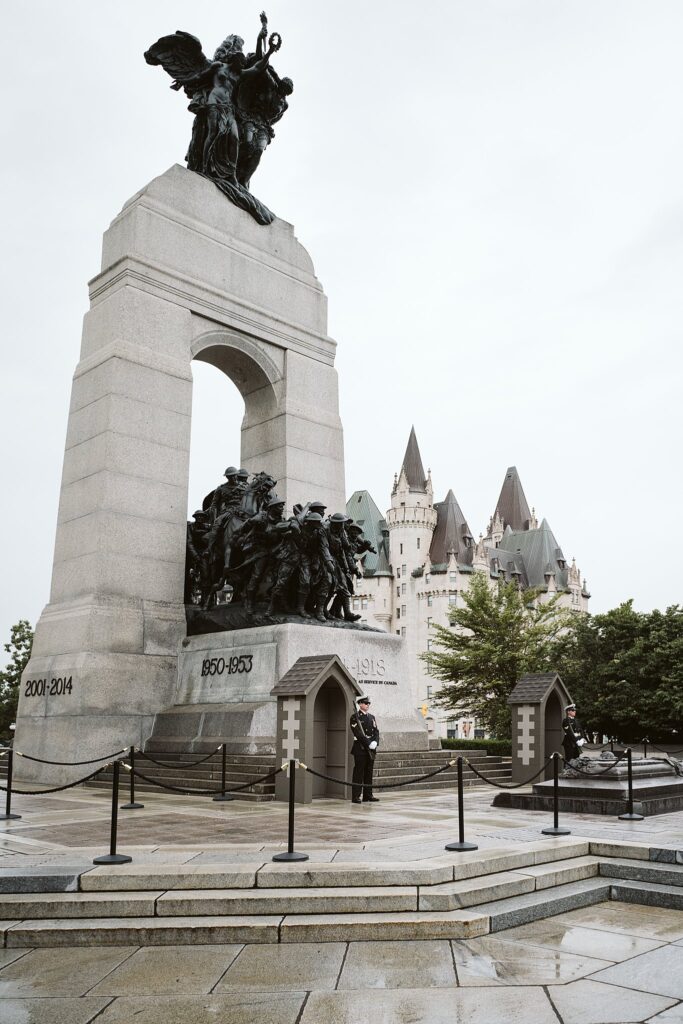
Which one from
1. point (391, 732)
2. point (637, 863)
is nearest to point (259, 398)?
point (391, 732)

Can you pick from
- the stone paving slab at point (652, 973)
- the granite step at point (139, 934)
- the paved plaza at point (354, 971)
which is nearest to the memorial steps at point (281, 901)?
the granite step at point (139, 934)

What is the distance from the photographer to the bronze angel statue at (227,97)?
25391 millimetres

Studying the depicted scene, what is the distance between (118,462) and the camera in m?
20.9

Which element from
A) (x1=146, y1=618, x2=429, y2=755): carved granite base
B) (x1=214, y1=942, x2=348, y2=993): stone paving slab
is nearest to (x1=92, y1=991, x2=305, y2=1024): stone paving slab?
(x1=214, y1=942, x2=348, y2=993): stone paving slab

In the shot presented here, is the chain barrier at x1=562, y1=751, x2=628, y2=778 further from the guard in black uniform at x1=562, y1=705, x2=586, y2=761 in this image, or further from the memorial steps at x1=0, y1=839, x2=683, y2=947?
the memorial steps at x1=0, y1=839, x2=683, y2=947

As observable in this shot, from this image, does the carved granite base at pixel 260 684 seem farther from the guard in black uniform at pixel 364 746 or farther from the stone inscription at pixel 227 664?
the guard in black uniform at pixel 364 746

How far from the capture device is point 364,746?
14.3 m

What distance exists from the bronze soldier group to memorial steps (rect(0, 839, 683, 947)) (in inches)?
425

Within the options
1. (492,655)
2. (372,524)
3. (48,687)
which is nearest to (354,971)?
(48,687)

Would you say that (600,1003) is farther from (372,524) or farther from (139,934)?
(372,524)

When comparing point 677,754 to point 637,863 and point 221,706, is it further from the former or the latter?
point 637,863

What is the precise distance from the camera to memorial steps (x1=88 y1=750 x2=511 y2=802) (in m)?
15.3

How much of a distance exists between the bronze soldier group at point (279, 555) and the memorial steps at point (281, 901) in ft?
35.4

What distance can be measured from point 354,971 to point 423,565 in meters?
95.2
